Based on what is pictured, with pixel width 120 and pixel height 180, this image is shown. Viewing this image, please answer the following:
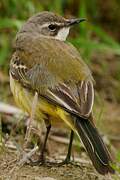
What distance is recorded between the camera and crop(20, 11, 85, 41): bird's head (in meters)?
7.66

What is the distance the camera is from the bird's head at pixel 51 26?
766 centimetres

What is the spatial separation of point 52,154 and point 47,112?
69.8 inches

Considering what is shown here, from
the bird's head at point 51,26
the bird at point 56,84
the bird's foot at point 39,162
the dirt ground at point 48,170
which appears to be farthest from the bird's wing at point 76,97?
the bird's head at point 51,26

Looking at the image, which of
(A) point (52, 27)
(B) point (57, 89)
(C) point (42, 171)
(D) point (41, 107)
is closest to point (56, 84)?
(B) point (57, 89)

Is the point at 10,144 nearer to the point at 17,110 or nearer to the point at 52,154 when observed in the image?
the point at 52,154

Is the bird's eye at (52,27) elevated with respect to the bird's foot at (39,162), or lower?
elevated

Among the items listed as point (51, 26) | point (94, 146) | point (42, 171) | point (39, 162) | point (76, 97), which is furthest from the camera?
point (51, 26)

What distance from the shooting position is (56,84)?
6551 mm

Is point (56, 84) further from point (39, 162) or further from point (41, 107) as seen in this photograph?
point (39, 162)

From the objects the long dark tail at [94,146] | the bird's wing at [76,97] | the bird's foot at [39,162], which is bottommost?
the bird's foot at [39,162]

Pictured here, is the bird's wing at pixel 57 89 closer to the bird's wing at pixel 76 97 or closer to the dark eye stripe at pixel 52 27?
the bird's wing at pixel 76 97

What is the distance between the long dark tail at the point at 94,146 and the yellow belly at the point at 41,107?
0.35 ft

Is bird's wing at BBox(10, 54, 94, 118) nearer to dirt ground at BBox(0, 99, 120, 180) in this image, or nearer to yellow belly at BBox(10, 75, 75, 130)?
yellow belly at BBox(10, 75, 75, 130)

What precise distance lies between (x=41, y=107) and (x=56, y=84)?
0.82ft
